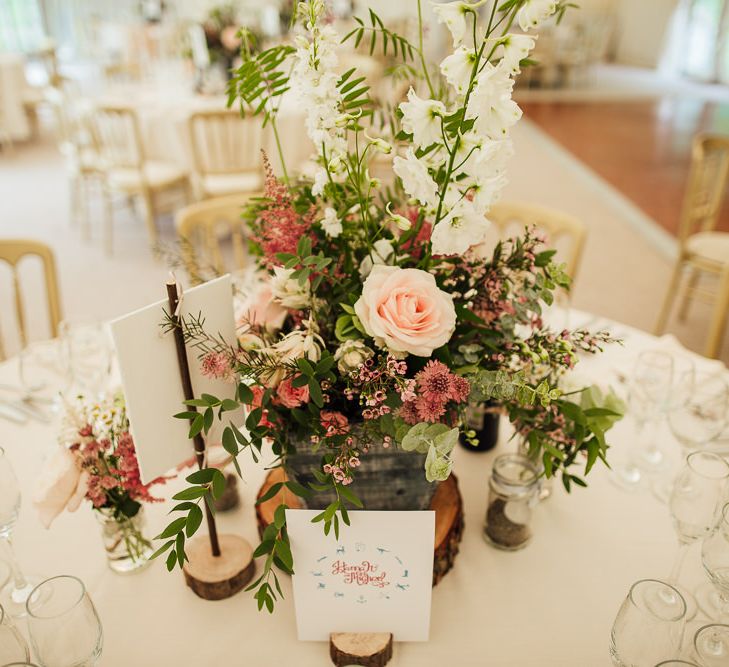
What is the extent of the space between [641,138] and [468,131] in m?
7.20

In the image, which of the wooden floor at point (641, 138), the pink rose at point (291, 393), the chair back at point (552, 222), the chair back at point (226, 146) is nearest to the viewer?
the pink rose at point (291, 393)

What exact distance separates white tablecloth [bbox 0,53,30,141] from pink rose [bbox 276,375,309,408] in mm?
6886

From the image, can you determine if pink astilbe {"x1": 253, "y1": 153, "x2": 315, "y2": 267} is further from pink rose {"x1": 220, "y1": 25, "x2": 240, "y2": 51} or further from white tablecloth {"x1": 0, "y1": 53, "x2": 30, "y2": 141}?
white tablecloth {"x1": 0, "y1": 53, "x2": 30, "y2": 141}

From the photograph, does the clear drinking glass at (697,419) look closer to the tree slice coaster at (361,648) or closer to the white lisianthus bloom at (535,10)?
the tree slice coaster at (361,648)

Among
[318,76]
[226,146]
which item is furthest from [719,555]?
[226,146]

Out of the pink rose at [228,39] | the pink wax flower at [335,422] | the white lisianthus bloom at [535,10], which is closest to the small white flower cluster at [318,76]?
the white lisianthus bloom at [535,10]

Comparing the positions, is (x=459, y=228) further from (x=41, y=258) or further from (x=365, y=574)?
(x=41, y=258)

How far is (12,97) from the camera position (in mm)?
6406

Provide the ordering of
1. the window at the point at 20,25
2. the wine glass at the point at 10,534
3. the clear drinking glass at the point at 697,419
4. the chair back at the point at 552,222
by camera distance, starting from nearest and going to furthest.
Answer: the wine glass at the point at 10,534
the clear drinking glass at the point at 697,419
the chair back at the point at 552,222
the window at the point at 20,25

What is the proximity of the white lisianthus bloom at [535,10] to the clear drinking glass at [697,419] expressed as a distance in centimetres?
81

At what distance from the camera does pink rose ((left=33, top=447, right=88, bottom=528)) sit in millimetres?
909

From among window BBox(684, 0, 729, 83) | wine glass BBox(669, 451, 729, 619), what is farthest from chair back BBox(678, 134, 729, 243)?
window BBox(684, 0, 729, 83)

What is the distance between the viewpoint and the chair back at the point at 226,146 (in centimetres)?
369

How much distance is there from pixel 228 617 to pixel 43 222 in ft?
15.1
